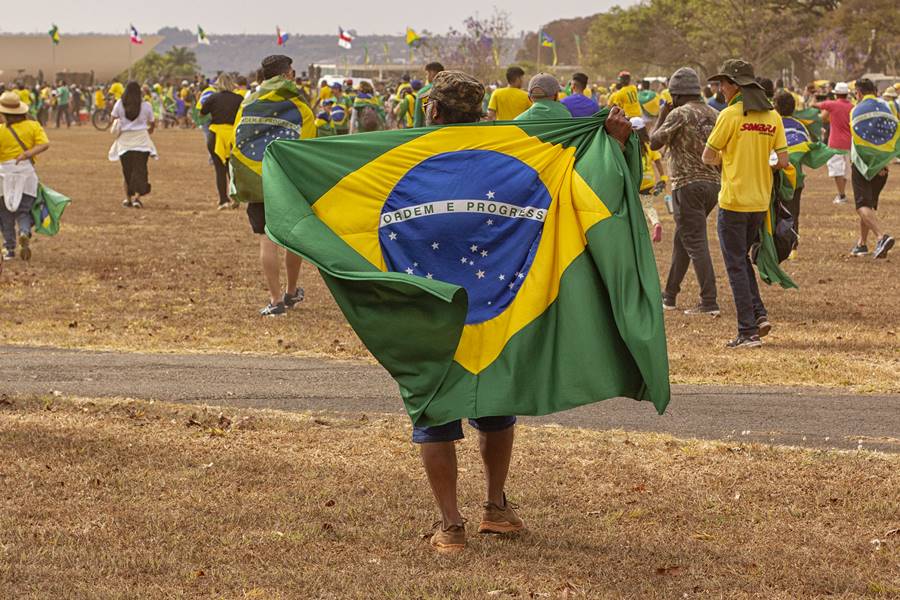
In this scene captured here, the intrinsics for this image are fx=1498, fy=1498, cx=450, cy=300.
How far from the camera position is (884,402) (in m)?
9.23

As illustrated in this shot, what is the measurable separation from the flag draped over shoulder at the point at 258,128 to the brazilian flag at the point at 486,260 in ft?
18.9

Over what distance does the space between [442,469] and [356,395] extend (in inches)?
140

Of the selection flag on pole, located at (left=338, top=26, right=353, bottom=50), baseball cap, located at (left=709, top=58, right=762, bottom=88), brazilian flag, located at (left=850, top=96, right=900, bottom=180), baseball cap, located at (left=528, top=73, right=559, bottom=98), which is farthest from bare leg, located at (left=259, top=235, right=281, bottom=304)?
flag on pole, located at (left=338, top=26, right=353, bottom=50)

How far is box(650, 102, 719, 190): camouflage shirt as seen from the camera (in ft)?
38.5

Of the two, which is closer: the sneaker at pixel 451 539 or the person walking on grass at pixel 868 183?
the sneaker at pixel 451 539

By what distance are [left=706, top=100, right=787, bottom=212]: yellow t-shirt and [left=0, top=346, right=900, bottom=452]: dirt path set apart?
1682 mm

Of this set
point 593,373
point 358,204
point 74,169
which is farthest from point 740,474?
point 74,169

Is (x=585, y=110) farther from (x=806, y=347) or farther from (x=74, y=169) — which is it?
(x=74, y=169)

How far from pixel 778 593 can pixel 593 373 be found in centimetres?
107

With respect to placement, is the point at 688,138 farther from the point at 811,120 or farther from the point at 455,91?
the point at 811,120

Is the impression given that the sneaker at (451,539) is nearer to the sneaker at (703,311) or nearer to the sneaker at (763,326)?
the sneaker at (763,326)

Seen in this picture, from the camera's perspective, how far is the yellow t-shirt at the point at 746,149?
1052 centimetres

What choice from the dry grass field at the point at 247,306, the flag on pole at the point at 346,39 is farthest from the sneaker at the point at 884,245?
the flag on pole at the point at 346,39

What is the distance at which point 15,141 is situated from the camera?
50.1 ft
